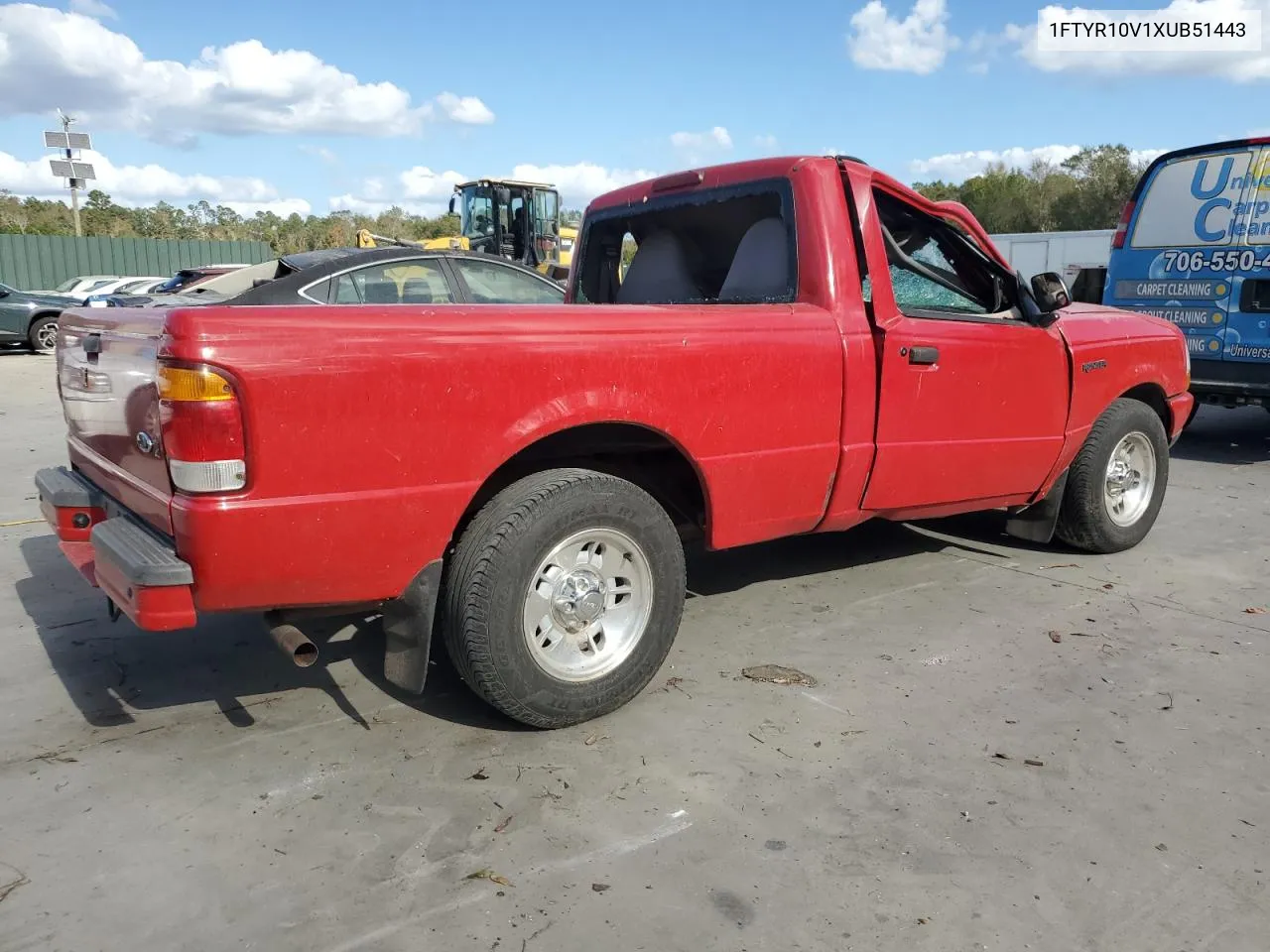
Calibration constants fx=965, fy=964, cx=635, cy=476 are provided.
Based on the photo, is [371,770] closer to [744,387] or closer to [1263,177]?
[744,387]

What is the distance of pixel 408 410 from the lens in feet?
9.35

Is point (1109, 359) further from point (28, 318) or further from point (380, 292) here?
point (28, 318)

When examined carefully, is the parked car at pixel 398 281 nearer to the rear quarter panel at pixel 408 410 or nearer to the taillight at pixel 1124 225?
the rear quarter panel at pixel 408 410

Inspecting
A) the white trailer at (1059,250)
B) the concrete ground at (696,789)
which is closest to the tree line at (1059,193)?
the white trailer at (1059,250)

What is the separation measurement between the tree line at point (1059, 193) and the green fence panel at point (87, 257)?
96.6ft

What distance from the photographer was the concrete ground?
2391 mm

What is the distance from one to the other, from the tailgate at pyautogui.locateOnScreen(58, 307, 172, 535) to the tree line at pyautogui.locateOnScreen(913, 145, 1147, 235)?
3875 cm

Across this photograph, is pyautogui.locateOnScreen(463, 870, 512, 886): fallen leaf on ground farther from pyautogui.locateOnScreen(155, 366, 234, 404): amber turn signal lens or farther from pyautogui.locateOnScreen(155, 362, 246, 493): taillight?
pyautogui.locateOnScreen(155, 366, 234, 404): amber turn signal lens

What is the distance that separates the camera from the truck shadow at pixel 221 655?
3.59 meters

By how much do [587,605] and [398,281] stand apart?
6028 millimetres

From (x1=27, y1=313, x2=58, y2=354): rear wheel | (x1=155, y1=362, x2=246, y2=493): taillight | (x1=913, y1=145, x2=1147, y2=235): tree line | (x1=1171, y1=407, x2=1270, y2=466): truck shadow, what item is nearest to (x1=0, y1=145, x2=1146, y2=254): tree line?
(x1=913, y1=145, x2=1147, y2=235): tree line

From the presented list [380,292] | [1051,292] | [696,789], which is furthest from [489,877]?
[380,292]

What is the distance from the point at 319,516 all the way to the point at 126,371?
90 cm

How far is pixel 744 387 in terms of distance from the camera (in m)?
3.57
